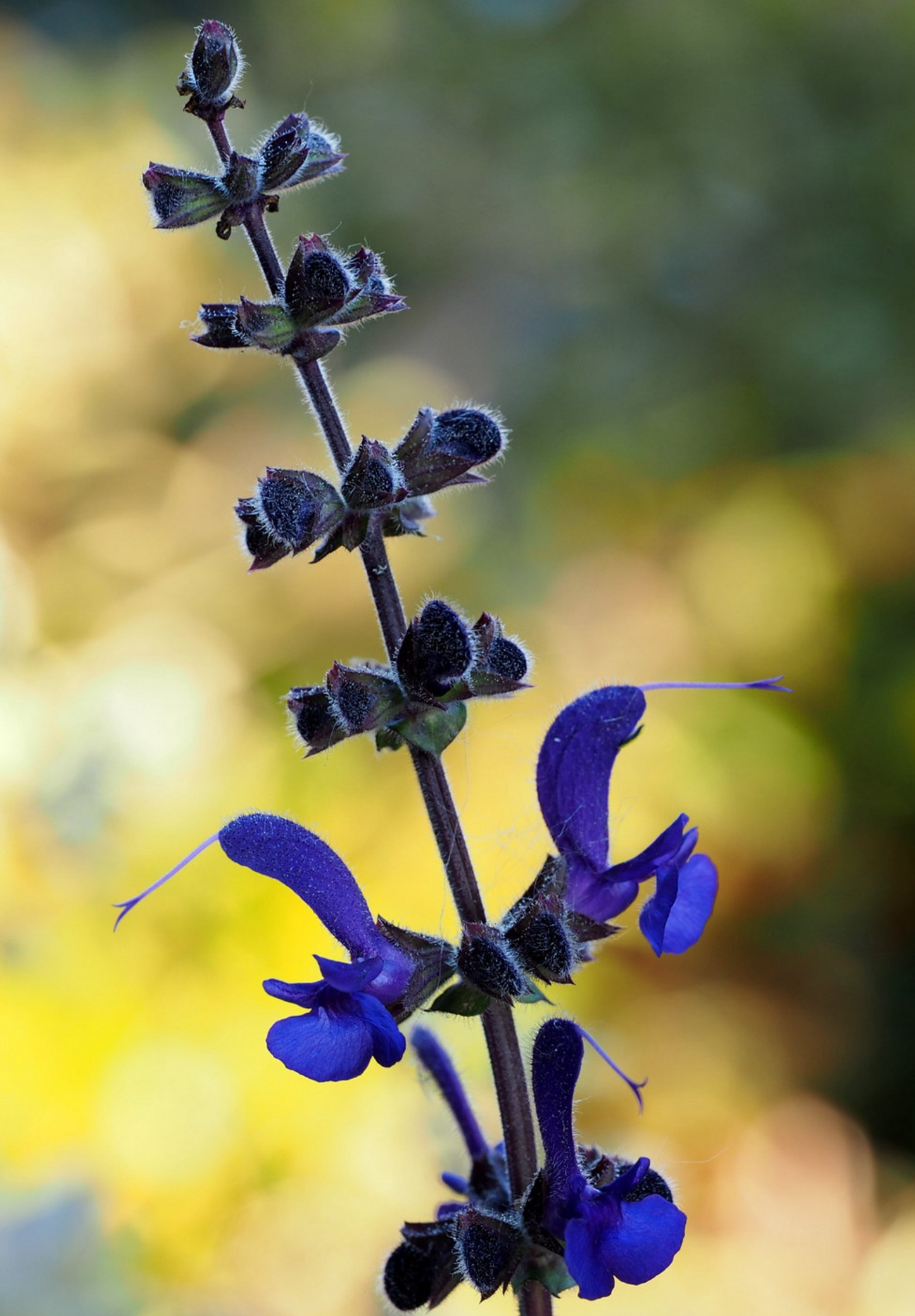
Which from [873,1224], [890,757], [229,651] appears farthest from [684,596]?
[873,1224]

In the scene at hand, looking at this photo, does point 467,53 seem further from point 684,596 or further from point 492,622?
point 492,622

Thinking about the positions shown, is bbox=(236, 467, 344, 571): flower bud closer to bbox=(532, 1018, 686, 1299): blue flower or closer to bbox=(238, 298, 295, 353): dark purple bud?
bbox=(238, 298, 295, 353): dark purple bud

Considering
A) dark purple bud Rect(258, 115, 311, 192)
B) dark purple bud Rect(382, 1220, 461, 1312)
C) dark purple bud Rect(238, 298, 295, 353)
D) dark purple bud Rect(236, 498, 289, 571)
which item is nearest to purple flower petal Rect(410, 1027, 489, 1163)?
dark purple bud Rect(382, 1220, 461, 1312)

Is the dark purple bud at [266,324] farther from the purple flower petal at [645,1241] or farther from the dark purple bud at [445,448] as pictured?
the purple flower petal at [645,1241]

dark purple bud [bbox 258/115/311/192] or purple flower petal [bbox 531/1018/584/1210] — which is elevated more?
dark purple bud [bbox 258/115/311/192]

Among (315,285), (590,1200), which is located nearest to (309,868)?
(590,1200)

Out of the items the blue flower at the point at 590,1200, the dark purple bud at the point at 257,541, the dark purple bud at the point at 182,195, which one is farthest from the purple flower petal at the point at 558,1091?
Result: the dark purple bud at the point at 182,195

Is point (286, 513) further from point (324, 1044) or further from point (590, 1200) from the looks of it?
point (590, 1200)
